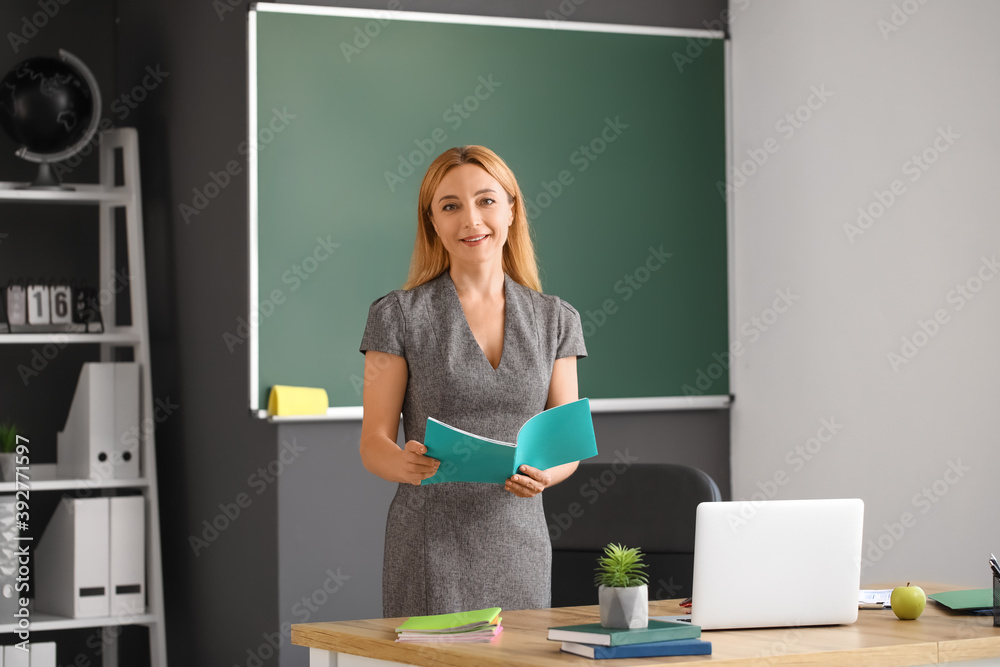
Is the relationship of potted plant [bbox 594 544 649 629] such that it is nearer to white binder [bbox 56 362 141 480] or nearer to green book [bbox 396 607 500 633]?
green book [bbox 396 607 500 633]

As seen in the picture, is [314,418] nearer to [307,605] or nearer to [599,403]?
[307,605]

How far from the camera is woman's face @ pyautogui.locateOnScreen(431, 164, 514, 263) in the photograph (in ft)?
7.82

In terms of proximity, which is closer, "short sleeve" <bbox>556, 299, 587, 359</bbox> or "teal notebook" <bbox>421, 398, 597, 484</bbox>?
"teal notebook" <bbox>421, 398, 597, 484</bbox>

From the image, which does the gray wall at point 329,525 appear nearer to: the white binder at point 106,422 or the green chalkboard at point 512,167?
the green chalkboard at point 512,167

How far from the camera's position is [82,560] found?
4.14m

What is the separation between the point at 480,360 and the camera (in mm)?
2365

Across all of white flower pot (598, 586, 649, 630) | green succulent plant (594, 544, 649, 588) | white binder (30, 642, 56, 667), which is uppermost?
green succulent plant (594, 544, 649, 588)

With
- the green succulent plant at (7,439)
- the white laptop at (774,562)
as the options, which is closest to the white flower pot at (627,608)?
the white laptop at (774,562)

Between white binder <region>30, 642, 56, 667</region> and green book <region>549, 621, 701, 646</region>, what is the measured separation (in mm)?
2811

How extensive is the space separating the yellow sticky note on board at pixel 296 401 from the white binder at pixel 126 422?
860mm

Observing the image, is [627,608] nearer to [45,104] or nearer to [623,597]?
[623,597]

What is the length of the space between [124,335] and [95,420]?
1.05 ft

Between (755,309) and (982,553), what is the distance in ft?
4.12

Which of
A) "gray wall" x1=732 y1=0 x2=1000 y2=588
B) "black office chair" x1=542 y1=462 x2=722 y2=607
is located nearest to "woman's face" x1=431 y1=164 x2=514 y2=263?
"black office chair" x1=542 y1=462 x2=722 y2=607
